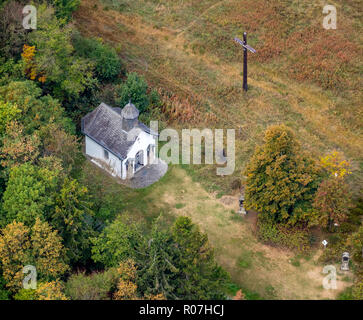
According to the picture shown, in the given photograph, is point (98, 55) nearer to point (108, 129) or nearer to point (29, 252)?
point (108, 129)

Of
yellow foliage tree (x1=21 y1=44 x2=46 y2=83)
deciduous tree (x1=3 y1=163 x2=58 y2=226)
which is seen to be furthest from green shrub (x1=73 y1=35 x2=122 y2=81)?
deciduous tree (x1=3 y1=163 x2=58 y2=226)

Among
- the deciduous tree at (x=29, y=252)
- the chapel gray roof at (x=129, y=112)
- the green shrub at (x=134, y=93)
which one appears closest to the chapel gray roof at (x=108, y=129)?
Answer: the chapel gray roof at (x=129, y=112)

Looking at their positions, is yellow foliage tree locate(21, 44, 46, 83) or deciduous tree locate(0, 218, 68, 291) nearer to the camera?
deciduous tree locate(0, 218, 68, 291)

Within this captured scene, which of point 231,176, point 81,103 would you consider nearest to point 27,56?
point 81,103

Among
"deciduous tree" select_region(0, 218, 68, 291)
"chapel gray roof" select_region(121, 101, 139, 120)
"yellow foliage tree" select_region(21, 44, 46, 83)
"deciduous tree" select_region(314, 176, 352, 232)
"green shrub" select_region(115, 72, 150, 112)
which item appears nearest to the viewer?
"deciduous tree" select_region(0, 218, 68, 291)

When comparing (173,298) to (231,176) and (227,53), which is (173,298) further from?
(227,53)

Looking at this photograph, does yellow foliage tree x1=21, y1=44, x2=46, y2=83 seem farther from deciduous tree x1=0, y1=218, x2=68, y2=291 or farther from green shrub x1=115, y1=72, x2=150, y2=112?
deciduous tree x1=0, y1=218, x2=68, y2=291

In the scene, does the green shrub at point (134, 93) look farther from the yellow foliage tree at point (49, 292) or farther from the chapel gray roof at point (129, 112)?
the yellow foliage tree at point (49, 292)
